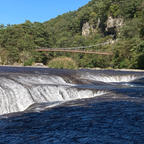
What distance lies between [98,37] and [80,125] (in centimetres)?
8965

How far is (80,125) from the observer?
7414 mm

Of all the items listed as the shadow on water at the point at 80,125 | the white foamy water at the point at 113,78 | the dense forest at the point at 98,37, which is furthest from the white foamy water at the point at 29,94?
the dense forest at the point at 98,37

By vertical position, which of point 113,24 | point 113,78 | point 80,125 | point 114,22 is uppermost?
point 114,22

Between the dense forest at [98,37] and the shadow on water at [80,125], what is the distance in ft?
110

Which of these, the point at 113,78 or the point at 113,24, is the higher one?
the point at 113,24

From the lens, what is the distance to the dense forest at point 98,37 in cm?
4725

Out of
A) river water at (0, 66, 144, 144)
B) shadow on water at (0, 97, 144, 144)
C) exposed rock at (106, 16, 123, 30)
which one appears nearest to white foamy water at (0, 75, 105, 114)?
river water at (0, 66, 144, 144)

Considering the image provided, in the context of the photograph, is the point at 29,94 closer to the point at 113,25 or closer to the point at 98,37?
the point at 113,25

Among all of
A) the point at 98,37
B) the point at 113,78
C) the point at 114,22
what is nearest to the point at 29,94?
the point at 113,78

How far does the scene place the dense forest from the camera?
155 ft

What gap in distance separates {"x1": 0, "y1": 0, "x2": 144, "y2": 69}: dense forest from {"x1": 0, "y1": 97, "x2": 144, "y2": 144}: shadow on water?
110 feet

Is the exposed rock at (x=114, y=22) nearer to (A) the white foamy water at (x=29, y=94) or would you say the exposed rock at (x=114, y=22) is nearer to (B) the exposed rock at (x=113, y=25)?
(B) the exposed rock at (x=113, y=25)

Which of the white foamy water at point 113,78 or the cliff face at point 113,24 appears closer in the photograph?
the white foamy water at point 113,78

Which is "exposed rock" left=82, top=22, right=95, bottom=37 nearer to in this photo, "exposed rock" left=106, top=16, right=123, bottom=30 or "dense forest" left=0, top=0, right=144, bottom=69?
"dense forest" left=0, top=0, right=144, bottom=69
